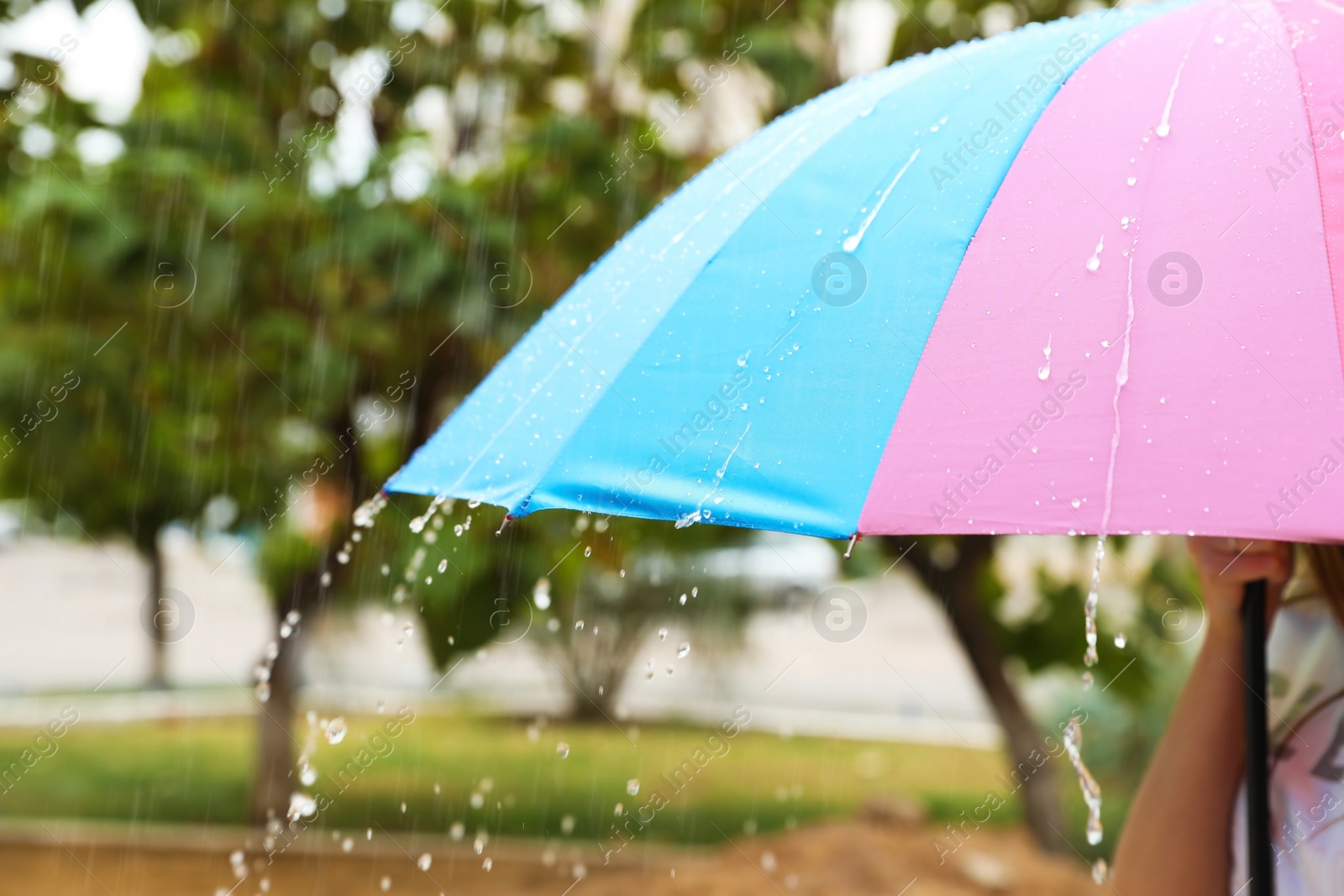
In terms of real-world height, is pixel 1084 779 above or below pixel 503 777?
below

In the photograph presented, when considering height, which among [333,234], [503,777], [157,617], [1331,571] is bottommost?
[1331,571]

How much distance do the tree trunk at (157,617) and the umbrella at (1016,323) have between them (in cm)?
659

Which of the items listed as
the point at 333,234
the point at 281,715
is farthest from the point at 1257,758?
the point at 281,715

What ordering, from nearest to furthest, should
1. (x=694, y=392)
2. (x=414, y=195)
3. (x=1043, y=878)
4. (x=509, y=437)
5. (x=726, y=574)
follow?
(x=694, y=392)
(x=509, y=437)
(x=414, y=195)
(x=1043, y=878)
(x=726, y=574)

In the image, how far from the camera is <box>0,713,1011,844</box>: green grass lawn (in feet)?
25.7

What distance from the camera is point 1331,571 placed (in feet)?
5.32

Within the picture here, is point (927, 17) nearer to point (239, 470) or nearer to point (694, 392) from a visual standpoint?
point (239, 470)

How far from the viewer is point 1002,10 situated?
533cm

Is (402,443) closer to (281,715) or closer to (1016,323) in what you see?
(281,715)

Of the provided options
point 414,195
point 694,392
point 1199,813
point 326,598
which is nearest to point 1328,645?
point 1199,813

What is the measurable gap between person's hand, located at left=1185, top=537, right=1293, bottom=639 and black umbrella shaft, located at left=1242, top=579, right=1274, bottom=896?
0.10 ft

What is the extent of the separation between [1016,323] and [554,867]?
5.60 metres

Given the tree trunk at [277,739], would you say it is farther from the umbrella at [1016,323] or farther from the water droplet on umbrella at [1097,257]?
the water droplet on umbrella at [1097,257]

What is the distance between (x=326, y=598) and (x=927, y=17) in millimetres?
Result: 4471
